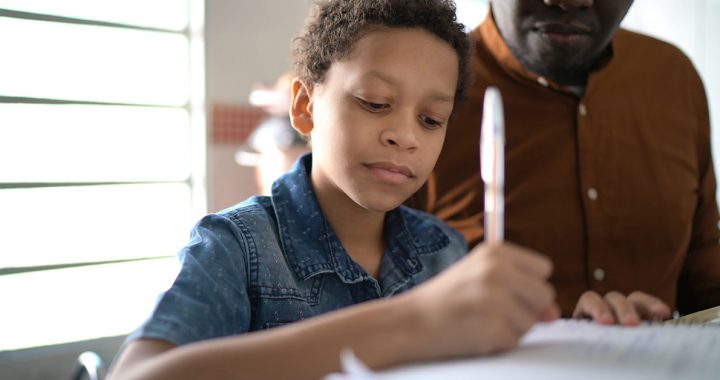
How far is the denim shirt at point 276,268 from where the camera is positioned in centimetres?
82

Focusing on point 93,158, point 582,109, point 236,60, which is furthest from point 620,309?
point 236,60

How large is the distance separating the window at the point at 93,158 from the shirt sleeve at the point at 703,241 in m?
2.80

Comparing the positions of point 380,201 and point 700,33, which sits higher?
point 700,33

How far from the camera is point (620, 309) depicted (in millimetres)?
864

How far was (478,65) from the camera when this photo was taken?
1.59 meters

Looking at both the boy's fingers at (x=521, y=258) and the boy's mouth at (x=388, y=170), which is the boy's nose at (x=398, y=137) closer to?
the boy's mouth at (x=388, y=170)

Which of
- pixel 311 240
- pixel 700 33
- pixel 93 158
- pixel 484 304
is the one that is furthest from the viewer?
pixel 700 33

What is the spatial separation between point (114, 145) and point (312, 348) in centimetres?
389

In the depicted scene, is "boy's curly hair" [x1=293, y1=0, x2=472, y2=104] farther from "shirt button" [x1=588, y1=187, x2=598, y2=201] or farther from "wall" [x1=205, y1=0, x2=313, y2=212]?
"wall" [x1=205, y1=0, x2=313, y2=212]

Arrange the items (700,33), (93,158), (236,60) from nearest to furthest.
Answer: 1. (93,158)
2. (236,60)
3. (700,33)

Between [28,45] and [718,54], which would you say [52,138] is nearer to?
[28,45]

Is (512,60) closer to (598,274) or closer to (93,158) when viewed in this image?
(598,274)

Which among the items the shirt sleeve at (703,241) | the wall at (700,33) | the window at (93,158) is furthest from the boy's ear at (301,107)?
the wall at (700,33)

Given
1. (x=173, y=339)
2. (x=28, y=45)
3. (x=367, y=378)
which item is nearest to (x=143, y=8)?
(x=28, y=45)
